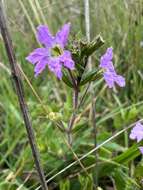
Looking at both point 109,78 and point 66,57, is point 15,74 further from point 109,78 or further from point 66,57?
point 109,78

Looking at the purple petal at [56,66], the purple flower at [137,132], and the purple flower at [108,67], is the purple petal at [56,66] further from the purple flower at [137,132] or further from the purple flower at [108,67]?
the purple flower at [137,132]

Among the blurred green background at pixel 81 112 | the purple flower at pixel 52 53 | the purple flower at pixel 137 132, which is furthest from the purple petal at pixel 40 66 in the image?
the purple flower at pixel 137 132

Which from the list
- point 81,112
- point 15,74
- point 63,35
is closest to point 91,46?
point 63,35

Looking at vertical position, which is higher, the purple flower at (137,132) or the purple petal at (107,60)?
the purple petal at (107,60)

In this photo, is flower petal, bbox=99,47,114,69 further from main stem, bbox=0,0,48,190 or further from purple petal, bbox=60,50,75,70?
main stem, bbox=0,0,48,190

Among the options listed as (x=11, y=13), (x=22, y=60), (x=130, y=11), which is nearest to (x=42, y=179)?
(x=130, y=11)

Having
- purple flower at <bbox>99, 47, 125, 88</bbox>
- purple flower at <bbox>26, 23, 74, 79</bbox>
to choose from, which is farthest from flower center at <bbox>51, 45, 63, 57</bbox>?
purple flower at <bbox>99, 47, 125, 88</bbox>
